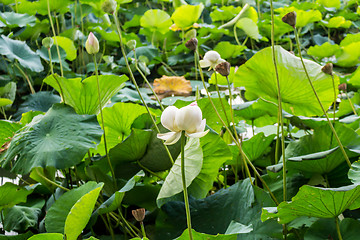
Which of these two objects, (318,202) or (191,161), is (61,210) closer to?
(191,161)

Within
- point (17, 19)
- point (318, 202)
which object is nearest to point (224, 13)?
point (17, 19)

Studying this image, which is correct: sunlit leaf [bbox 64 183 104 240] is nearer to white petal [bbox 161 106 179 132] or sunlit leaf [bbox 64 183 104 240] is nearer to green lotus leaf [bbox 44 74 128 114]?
white petal [bbox 161 106 179 132]

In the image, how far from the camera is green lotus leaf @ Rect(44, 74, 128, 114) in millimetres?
877

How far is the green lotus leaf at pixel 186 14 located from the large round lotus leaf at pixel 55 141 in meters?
1.65

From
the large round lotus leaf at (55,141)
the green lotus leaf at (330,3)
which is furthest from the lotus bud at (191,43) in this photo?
the green lotus leaf at (330,3)

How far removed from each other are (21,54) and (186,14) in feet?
3.35

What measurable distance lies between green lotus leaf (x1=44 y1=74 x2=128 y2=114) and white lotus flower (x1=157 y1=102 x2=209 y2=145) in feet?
1.33

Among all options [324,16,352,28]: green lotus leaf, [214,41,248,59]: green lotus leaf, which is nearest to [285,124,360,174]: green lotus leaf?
[214,41,248,59]: green lotus leaf

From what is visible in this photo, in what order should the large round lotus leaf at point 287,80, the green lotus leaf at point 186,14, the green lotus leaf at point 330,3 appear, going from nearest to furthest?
the large round lotus leaf at point 287,80 → the green lotus leaf at point 186,14 → the green lotus leaf at point 330,3

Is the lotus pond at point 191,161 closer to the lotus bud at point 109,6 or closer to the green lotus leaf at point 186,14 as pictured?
the lotus bud at point 109,6

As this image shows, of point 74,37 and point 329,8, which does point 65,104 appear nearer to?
point 74,37

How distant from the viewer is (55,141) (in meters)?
0.79

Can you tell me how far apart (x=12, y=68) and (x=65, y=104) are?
1366 millimetres

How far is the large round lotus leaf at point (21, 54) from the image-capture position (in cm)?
172
